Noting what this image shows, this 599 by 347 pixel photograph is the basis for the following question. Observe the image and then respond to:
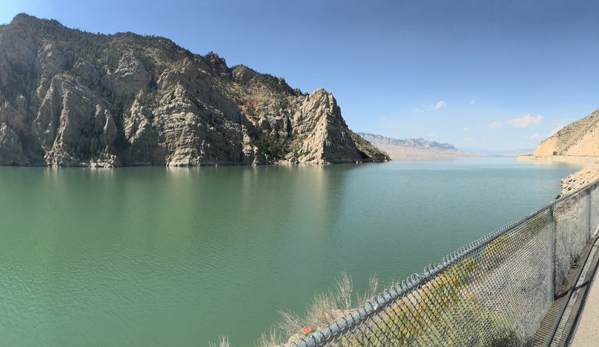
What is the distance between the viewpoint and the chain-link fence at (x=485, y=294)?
4711mm

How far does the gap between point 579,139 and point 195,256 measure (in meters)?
187

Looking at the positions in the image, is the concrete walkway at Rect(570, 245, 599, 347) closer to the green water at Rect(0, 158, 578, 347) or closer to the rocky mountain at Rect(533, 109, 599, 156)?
the green water at Rect(0, 158, 578, 347)

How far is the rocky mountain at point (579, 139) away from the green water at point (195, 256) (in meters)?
120

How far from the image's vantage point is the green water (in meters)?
12.9

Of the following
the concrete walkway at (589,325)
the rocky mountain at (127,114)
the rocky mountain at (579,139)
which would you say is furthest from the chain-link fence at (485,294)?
the rocky mountain at (579,139)

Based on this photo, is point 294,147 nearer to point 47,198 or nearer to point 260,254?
point 47,198

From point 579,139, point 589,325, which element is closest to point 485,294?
point 589,325

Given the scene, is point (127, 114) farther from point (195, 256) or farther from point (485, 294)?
point (485, 294)

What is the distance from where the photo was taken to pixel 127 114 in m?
126

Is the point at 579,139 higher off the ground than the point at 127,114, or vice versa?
the point at 127,114

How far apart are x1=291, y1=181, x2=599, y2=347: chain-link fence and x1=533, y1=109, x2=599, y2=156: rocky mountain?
147m

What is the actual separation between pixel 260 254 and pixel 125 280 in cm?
698

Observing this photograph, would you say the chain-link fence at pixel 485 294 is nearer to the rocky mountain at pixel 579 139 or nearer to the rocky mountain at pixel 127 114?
the rocky mountain at pixel 127 114

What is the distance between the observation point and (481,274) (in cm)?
625
